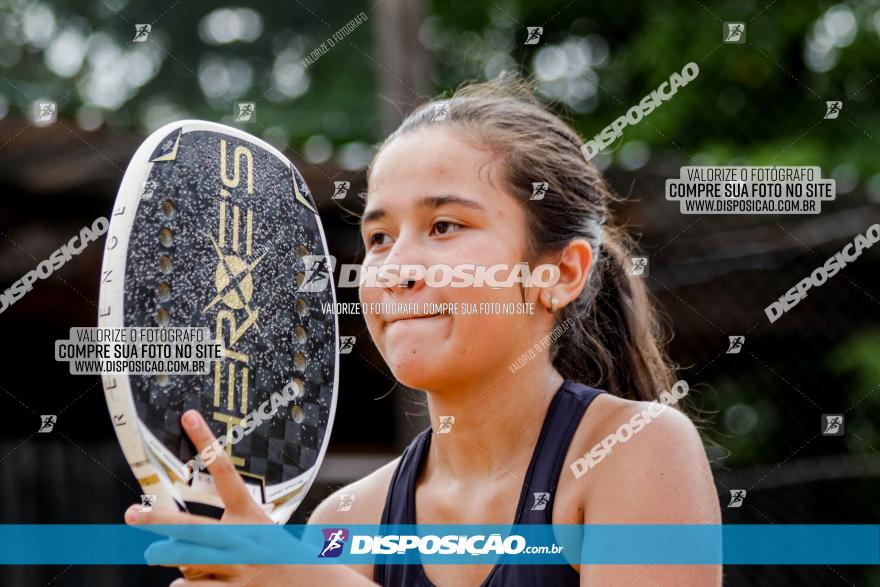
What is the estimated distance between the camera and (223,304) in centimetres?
163

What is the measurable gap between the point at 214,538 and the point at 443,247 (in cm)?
56

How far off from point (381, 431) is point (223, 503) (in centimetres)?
340

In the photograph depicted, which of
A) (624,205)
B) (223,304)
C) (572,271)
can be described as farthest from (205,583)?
(624,205)

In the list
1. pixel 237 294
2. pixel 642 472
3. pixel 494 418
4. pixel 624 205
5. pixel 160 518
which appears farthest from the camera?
pixel 624 205

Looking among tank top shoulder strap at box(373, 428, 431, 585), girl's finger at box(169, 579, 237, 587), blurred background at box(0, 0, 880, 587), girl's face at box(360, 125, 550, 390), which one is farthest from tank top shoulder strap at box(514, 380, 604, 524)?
blurred background at box(0, 0, 880, 587)

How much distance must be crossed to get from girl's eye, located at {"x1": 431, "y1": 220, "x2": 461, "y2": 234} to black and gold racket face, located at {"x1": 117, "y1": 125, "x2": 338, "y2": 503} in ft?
0.70

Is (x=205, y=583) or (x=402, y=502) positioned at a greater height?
(x=402, y=502)

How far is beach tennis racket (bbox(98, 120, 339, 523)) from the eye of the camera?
1451 mm

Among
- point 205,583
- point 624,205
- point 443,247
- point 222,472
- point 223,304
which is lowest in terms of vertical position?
point 205,583

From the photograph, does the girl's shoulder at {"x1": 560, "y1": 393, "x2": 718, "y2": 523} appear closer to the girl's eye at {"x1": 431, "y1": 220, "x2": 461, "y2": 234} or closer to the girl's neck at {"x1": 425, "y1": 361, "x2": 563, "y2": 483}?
the girl's neck at {"x1": 425, "y1": 361, "x2": 563, "y2": 483}

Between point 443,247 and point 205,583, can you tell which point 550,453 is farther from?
point 205,583

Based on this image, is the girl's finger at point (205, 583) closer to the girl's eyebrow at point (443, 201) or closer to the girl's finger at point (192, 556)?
the girl's finger at point (192, 556)

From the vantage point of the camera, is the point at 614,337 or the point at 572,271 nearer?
the point at 572,271

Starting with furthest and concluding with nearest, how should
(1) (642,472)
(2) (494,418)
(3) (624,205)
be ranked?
(3) (624,205)
(2) (494,418)
(1) (642,472)
